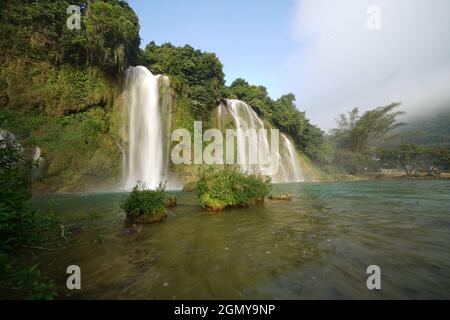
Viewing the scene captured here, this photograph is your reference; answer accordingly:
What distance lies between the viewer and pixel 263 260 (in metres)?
4.31

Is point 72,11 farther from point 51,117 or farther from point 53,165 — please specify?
point 53,165

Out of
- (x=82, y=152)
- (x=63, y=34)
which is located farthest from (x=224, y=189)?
(x=63, y=34)

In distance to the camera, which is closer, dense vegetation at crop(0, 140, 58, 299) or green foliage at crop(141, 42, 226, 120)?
dense vegetation at crop(0, 140, 58, 299)

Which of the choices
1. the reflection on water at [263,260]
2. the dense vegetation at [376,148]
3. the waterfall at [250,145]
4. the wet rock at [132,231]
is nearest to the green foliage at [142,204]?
the reflection on water at [263,260]

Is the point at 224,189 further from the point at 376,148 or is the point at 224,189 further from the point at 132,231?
the point at 376,148

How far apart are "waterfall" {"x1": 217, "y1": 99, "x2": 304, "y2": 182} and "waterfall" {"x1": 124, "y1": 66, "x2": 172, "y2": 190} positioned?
9.51 meters

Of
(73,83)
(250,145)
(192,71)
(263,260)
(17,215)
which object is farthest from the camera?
(250,145)

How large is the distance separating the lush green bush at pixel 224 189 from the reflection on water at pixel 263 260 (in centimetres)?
268

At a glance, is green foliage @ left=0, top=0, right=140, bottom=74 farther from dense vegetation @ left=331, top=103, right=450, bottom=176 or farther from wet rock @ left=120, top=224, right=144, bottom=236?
dense vegetation @ left=331, top=103, right=450, bottom=176

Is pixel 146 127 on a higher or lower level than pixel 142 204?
higher

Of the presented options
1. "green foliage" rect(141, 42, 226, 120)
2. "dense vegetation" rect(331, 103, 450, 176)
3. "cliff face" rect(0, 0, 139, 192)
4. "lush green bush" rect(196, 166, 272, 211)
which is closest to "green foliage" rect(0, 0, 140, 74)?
"cliff face" rect(0, 0, 139, 192)

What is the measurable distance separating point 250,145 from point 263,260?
31.2 metres

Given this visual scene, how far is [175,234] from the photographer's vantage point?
6371mm

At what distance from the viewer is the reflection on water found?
10.6 ft
